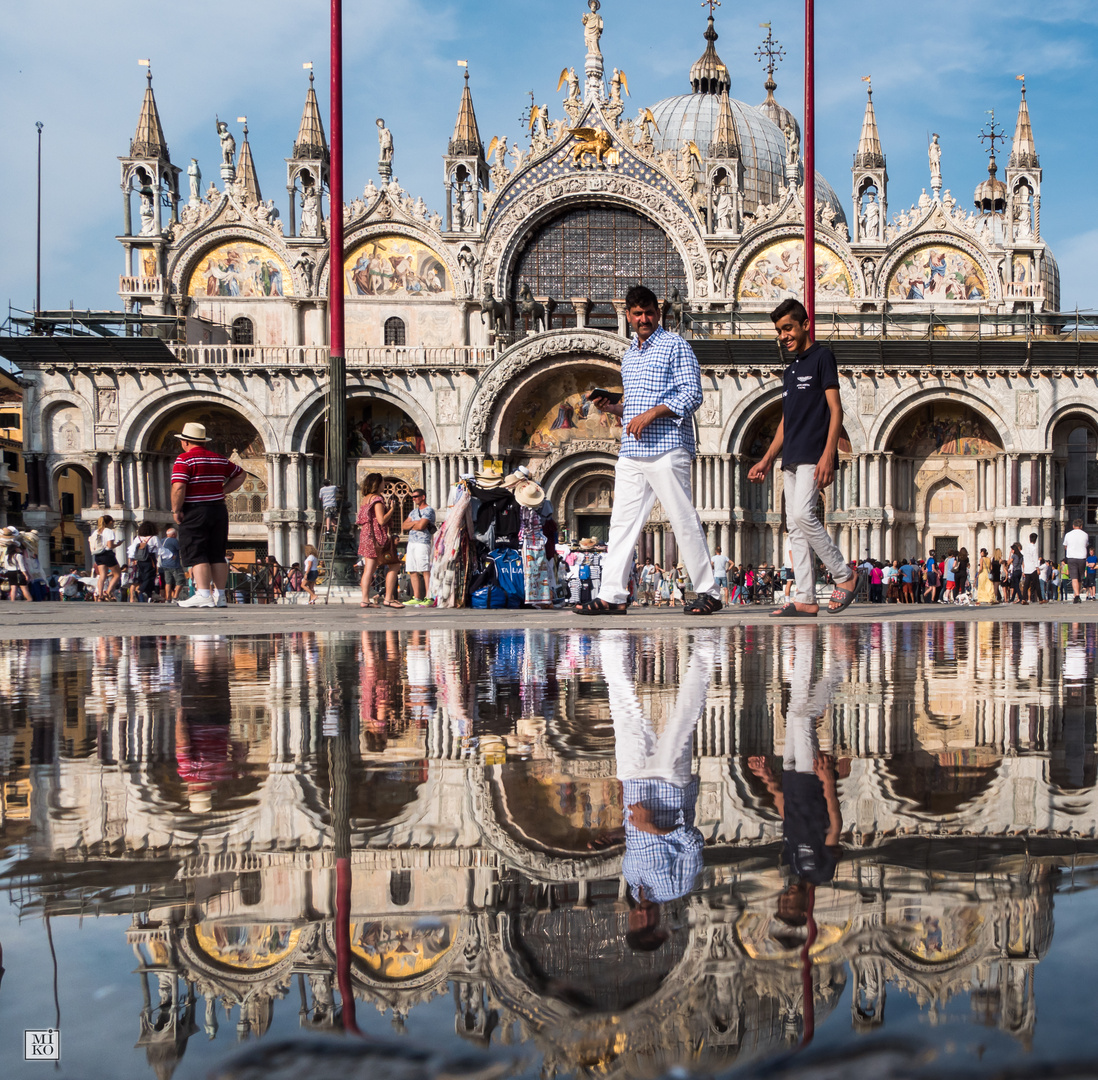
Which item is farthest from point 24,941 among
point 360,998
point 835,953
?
point 835,953

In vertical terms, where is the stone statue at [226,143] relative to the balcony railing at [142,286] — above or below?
above

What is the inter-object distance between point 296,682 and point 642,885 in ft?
8.35

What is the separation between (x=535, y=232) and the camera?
2952 cm

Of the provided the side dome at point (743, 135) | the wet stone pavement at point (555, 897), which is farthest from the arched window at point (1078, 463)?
the wet stone pavement at point (555, 897)

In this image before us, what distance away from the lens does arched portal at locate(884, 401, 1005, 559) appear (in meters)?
27.5

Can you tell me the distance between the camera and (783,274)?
93.2ft

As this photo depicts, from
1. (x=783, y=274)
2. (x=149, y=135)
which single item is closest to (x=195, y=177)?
(x=149, y=135)

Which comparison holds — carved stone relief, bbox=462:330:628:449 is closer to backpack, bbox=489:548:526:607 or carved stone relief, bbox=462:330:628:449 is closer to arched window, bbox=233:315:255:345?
arched window, bbox=233:315:255:345

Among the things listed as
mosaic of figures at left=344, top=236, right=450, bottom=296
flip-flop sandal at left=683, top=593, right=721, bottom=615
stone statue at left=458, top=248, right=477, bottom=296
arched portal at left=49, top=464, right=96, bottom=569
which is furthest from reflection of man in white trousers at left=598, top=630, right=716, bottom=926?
arched portal at left=49, top=464, right=96, bottom=569

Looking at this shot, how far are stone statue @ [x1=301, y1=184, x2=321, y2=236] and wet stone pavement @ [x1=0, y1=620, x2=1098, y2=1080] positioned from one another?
28.2 m

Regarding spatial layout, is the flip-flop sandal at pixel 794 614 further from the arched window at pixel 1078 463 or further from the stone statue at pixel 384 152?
the arched window at pixel 1078 463

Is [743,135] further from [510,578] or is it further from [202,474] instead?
[202,474]

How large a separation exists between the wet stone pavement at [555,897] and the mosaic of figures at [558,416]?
25558 mm

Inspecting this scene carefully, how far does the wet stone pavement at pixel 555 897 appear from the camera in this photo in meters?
0.80
